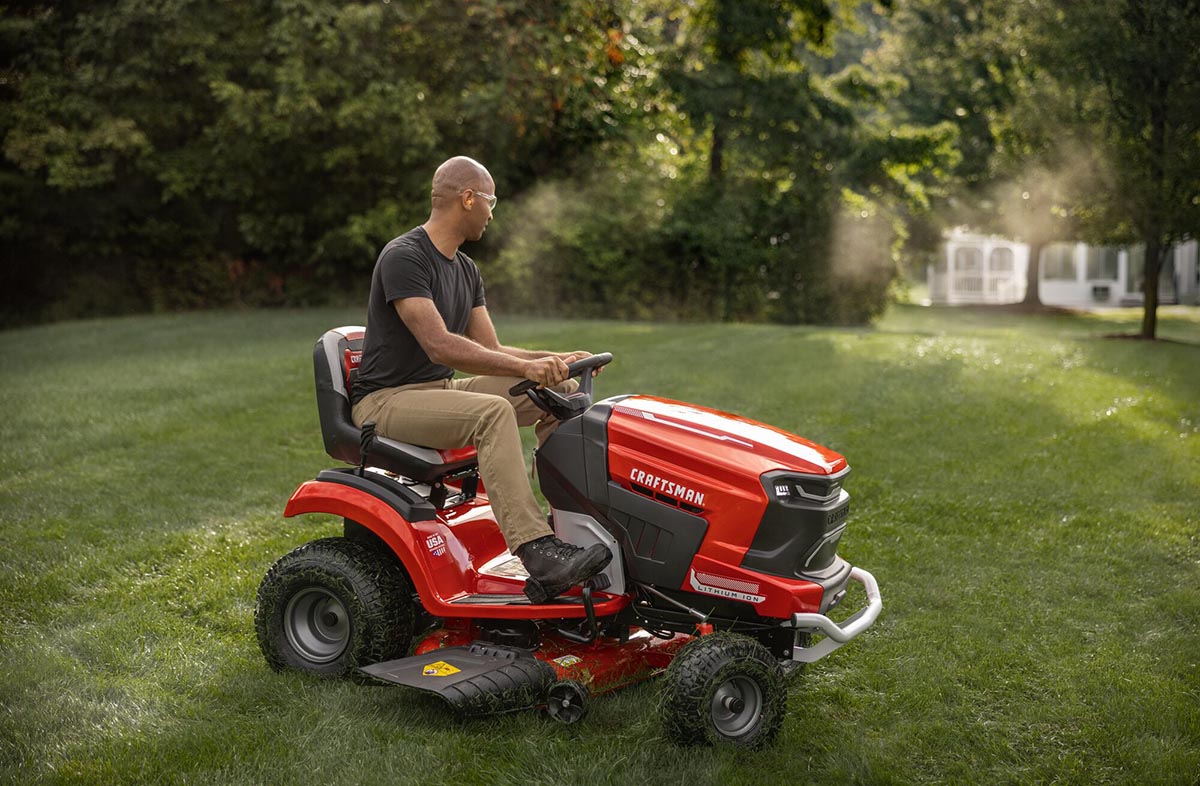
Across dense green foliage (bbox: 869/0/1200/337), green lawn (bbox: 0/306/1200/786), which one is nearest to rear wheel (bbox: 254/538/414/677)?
green lawn (bbox: 0/306/1200/786)

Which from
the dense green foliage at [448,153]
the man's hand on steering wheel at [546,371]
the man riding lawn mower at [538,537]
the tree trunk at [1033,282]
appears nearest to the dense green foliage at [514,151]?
the dense green foliage at [448,153]

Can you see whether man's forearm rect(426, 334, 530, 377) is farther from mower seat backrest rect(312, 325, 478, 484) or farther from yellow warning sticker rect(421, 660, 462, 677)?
yellow warning sticker rect(421, 660, 462, 677)

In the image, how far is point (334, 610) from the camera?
13.6ft

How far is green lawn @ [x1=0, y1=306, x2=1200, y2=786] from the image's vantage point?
3.50m

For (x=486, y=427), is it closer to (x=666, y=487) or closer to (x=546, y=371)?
(x=546, y=371)

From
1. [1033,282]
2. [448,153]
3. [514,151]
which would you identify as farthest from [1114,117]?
[1033,282]

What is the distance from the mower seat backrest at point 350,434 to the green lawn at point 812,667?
0.83 m

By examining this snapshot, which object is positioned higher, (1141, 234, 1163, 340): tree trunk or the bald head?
the bald head

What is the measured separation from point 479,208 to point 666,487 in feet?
4.20

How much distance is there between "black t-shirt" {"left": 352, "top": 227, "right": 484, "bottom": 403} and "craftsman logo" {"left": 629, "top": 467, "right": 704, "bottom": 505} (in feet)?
2.97

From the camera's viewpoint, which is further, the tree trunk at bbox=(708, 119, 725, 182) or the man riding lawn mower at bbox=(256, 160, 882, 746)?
the tree trunk at bbox=(708, 119, 725, 182)

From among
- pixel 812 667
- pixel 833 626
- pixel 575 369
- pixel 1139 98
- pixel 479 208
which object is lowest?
pixel 812 667

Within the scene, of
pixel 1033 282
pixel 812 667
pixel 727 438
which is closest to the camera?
pixel 727 438

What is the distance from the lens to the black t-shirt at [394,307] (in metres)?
3.93
